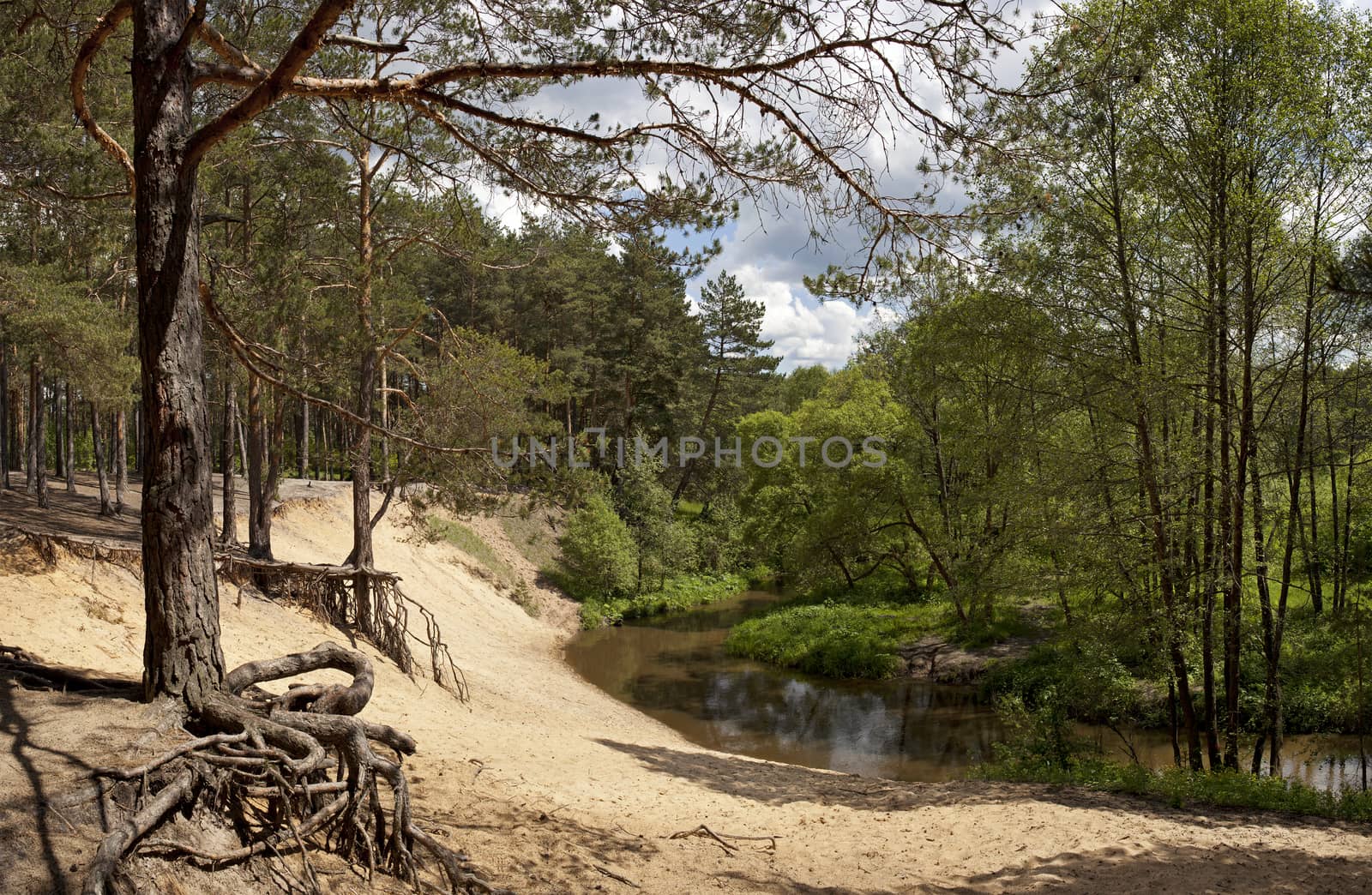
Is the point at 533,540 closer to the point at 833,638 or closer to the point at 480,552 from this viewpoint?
the point at 480,552

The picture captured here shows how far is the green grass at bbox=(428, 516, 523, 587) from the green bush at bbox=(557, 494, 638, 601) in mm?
2026

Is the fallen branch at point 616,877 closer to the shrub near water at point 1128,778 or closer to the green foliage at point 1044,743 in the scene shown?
the shrub near water at point 1128,778

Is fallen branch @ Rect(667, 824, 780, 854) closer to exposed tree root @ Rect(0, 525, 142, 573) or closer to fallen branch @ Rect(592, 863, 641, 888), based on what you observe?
fallen branch @ Rect(592, 863, 641, 888)

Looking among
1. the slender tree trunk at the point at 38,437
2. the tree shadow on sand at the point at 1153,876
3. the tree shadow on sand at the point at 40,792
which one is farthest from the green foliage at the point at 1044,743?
the slender tree trunk at the point at 38,437

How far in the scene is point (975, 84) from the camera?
555 centimetres

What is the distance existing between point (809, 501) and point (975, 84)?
79.2ft

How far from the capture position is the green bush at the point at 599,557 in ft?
93.7

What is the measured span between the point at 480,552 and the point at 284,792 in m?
24.8

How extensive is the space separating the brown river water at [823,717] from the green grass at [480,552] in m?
4.42

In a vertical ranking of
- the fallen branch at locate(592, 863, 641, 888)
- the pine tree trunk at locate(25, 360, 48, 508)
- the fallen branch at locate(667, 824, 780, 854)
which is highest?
the pine tree trunk at locate(25, 360, 48, 508)

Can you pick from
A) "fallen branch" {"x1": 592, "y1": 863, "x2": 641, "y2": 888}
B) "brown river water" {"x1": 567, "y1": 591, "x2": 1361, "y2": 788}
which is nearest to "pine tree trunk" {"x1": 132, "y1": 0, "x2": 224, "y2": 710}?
"fallen branch" {"x1": 592, "y1": 863, "x2": 641, "y2": 888}

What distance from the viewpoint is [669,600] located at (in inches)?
1190

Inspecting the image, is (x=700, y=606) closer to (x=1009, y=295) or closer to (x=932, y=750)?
(x=932, y=750)

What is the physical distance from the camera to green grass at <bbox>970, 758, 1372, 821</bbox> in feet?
26.7
